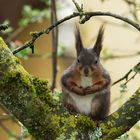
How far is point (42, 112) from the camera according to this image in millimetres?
2018

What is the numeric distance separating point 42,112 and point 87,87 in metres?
0.80

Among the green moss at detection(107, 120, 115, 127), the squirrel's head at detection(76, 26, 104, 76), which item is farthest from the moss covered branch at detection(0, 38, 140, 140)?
the squirrel's head at detection(76, 26, 104, 76)

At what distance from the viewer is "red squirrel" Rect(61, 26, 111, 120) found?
2.81m

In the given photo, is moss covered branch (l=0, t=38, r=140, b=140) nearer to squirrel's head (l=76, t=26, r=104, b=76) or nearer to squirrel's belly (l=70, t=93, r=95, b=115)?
→ squirrel's belly (l=70, t=93, r=95, b=115)

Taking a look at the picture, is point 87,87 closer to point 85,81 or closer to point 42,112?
point 85,81

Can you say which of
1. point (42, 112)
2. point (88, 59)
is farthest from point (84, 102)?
point (42, 112)

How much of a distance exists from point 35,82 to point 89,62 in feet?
2.70

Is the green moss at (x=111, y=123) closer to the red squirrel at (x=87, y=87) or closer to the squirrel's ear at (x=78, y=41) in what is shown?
the red squirrel at (x=87, y=87)

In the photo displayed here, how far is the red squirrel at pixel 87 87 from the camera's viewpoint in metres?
2.81

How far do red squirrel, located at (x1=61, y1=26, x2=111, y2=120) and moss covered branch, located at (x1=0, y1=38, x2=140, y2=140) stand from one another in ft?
1.95

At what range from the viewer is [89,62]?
9.74 feet

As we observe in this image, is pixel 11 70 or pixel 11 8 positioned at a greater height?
pixel 11 8

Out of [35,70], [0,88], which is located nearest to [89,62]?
[0,88]

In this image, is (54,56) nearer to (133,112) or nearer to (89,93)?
(89,93)
